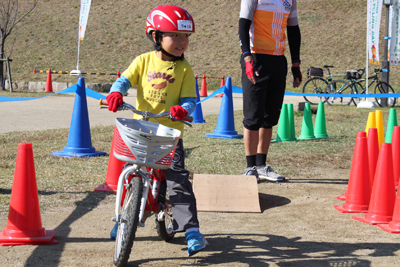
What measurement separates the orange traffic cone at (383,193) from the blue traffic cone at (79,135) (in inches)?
150

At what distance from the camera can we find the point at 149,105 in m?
3.26

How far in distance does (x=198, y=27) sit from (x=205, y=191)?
103 feet

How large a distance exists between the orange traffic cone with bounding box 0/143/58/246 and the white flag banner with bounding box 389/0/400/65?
13.4m

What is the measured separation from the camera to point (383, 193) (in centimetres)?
405

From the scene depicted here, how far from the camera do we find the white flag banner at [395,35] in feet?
47.1

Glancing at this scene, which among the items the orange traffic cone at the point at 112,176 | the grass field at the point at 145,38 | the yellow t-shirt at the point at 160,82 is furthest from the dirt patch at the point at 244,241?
the grass field at the point at 145,38

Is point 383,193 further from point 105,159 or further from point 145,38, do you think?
point 145,38

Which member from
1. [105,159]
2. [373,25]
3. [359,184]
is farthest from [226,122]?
[373,25]

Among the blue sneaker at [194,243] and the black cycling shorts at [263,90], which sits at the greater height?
the black cycling shorts at [263,90]

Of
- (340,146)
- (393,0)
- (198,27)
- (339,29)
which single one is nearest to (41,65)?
(198,27)

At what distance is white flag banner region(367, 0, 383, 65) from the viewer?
43.9 ft

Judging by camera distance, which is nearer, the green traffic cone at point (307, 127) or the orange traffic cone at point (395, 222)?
the orange traffic cone at point (395, 222)

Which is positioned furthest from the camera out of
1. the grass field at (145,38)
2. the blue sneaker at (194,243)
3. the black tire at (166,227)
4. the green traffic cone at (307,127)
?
the grass field at (145,38)

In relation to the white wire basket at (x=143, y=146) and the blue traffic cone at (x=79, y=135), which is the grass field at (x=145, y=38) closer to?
the blue traffic cone at (x=79, y=135)
